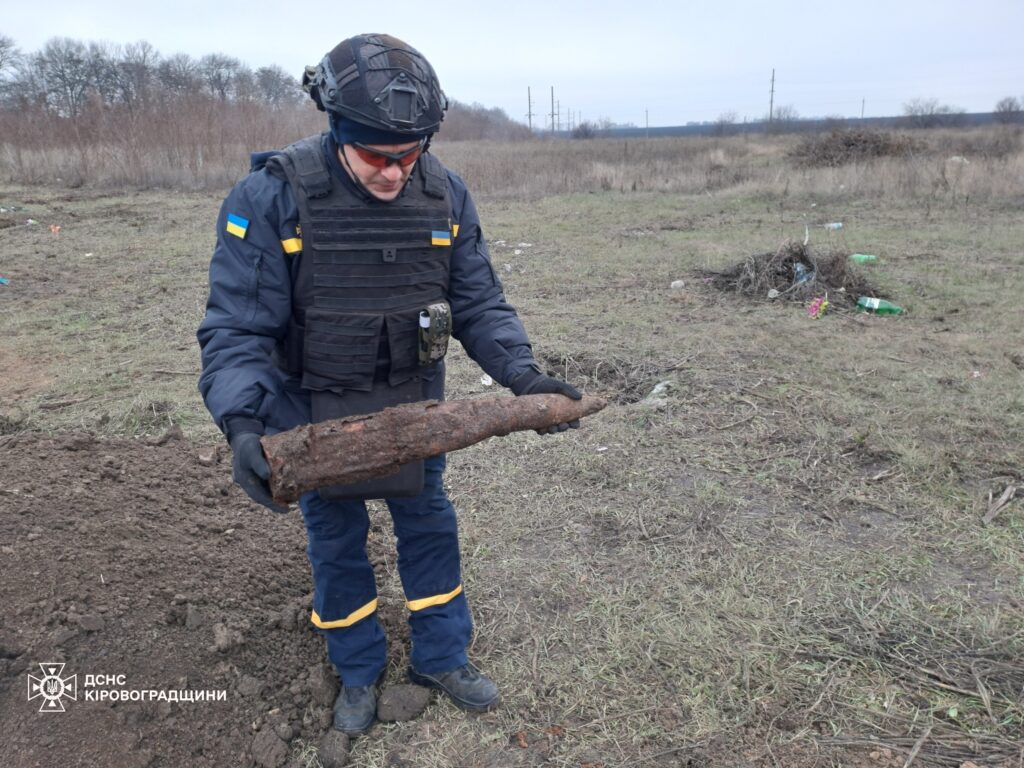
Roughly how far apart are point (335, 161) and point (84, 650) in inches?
68.9

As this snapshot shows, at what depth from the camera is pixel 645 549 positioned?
326cm

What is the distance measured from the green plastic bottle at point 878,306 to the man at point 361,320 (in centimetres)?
582

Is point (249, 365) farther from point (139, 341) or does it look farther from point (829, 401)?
point (139, 341)

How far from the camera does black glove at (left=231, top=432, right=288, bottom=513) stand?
179 cm

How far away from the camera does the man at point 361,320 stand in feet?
6.21

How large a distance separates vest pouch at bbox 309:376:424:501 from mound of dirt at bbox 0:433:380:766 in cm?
79

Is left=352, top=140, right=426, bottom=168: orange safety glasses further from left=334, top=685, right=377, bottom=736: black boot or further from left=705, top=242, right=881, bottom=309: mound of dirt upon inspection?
left=705, top=242, right=881, bottom=309: mound of dirt

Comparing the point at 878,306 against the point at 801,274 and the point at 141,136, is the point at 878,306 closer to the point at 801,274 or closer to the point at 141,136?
the point at 801,274

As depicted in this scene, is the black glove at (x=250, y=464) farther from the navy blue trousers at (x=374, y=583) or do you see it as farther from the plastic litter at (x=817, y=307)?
the plastic litter at (x=817, y=307)

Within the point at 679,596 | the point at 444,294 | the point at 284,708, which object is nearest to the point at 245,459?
the point at 444,294

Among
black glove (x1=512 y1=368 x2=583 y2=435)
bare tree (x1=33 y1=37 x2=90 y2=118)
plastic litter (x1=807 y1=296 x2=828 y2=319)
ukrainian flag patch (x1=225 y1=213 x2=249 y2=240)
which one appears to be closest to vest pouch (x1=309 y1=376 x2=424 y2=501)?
black glove (x1=512 y1=368 x2=583 y2=435)

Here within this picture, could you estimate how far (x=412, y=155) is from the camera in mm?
1995

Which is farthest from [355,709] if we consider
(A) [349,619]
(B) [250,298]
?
(B) [250,298]

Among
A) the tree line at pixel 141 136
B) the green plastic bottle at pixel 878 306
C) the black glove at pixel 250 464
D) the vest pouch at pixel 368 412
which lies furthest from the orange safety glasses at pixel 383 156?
the tree line at pixel 141 136
